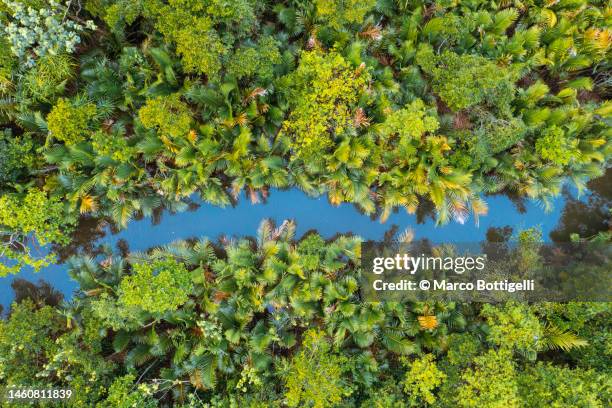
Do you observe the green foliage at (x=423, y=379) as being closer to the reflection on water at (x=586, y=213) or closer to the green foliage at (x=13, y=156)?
the reflection on water at (x=586, y=213)

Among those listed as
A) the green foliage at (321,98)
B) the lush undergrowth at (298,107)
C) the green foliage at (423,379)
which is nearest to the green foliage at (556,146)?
the lush undergrowth at (298,107)

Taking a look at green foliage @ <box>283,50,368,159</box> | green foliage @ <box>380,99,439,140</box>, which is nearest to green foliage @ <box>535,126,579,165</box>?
green foliage @ <box>380,99,439,140</box>

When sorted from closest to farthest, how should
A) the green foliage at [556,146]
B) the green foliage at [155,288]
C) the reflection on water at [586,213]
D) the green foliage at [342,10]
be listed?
the green foliage at [155,288], the green foliage at [342,10], the green foliage at [556,146], the reflection on water at [586,213]

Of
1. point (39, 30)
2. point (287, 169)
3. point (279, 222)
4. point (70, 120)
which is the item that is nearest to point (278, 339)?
point (279, 222)

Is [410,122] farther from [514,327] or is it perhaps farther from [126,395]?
[126,395]

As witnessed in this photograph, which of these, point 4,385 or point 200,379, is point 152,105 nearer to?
point 200,379

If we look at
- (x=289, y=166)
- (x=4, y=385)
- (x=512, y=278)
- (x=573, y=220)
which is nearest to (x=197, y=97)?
(x=289, y=166)

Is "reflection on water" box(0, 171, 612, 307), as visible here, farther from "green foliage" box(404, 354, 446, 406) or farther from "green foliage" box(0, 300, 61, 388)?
"green foliage" box(404, 354, 446, 406)
